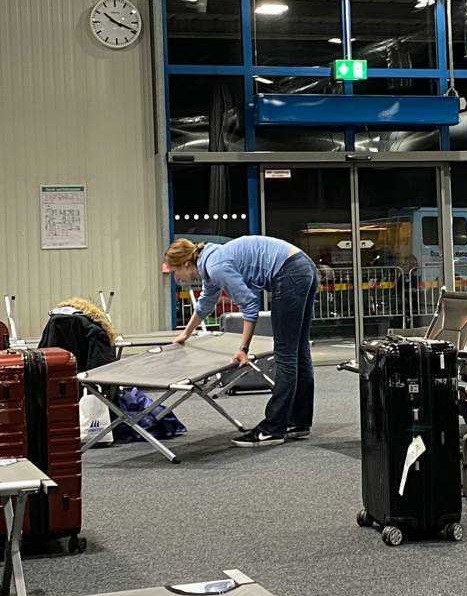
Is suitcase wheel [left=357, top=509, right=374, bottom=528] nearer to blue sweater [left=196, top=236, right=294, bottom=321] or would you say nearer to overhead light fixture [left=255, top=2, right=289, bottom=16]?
blue sweater [left=196, top=236, right=294, bottom=321]

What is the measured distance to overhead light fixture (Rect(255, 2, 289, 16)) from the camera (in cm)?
1044

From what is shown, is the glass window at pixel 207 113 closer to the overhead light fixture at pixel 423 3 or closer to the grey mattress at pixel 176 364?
the overhead light fixture at pixel 423 3

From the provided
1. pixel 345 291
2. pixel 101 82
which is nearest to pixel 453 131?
pixel 345 291

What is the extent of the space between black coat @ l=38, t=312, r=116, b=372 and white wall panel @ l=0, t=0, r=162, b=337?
352cm

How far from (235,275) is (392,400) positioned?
6.45 ft

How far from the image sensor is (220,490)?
4.81 m

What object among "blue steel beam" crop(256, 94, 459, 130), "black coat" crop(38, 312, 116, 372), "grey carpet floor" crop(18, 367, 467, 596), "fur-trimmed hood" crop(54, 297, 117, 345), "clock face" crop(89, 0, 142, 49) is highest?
"clock face" crop(89, 0, 142, 49)

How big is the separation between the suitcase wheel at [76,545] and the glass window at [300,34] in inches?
289

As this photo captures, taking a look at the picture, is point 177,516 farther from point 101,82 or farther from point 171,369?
point 101,82

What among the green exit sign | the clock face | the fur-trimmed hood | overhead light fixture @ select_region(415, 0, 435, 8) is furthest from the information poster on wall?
overhead light fixture @ select_region(415, 0, 435, 8)

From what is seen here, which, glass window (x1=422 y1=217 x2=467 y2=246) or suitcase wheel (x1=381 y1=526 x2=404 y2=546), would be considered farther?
glass window (x1=422 y1=217 x2=467 y2=246)

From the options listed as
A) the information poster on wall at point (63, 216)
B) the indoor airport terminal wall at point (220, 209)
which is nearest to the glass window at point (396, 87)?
the indoor airport terminal wall at point (220, 209)

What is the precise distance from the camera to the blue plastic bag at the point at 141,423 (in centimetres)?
625

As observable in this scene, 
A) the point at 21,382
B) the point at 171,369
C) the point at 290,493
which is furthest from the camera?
the point at 171,369
